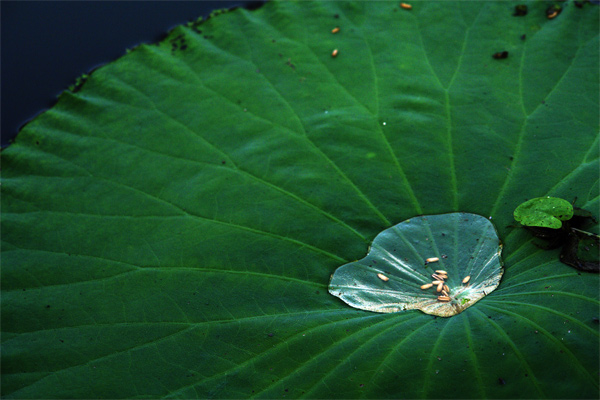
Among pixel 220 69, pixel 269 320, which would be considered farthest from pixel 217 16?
pixel 269 320

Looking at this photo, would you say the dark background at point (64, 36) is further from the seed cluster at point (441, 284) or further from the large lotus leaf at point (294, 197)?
the seed cluster at point (441, 284)

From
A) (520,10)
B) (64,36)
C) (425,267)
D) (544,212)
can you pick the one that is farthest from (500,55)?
(64,36)

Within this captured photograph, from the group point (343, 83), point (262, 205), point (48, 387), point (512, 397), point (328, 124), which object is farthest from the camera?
point (343, 83)

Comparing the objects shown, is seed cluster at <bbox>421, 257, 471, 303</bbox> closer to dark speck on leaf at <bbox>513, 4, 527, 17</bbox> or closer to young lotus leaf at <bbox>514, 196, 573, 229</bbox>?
young lotus leaf at <bbox>514, 196, 573, 229</bbox>

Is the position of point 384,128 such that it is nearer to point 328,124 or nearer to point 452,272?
Result: point 328,124

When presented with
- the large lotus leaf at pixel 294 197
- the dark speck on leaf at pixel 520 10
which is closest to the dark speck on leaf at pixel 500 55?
the large lotus leaf at pixel 294 197

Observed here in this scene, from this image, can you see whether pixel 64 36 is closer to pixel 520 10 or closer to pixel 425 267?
pixel 425 267

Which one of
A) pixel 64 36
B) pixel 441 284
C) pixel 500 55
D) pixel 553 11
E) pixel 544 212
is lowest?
pixel 441 284
